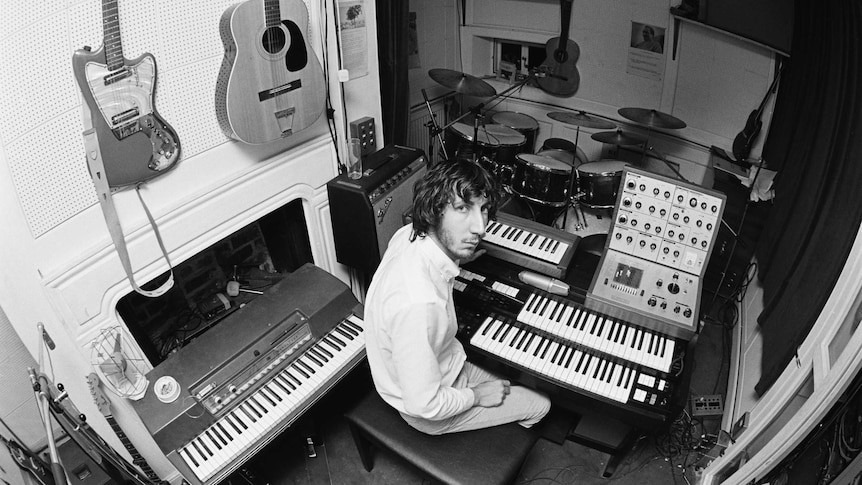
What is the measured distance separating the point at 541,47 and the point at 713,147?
6.44ft

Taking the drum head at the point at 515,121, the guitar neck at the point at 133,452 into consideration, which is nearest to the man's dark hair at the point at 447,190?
the guitar neck at the point at 133,452

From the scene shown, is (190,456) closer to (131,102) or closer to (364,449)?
(364,449)

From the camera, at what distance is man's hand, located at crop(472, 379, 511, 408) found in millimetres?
2180

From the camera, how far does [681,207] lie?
2.27 meters

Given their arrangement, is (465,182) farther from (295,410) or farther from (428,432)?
(295,410)

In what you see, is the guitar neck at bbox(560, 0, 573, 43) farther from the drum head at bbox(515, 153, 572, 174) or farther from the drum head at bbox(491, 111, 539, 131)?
the drum head at bbox(515, 153, 572, 174)

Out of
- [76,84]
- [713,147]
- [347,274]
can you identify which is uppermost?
[76,84]

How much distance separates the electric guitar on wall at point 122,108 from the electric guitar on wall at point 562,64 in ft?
12.5

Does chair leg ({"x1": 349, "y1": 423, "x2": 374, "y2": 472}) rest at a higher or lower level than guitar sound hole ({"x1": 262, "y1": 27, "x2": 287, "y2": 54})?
lower

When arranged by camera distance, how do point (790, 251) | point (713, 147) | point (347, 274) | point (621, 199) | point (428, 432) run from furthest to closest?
point (713, 147)
point (347, 274)
point (790, 251)
point (621, 199)
point (428, 432)

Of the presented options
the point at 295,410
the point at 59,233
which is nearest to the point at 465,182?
the point at 295,410

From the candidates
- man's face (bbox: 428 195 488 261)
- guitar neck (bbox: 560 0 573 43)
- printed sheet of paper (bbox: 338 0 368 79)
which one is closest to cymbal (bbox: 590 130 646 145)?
guitar neck (bbox: 560 0 573 43)

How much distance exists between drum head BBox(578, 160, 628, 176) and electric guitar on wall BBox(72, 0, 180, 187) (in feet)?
8.84

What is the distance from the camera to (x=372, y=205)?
2625 mm
